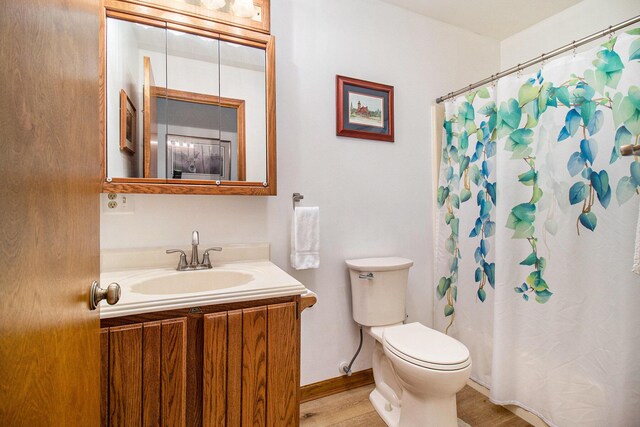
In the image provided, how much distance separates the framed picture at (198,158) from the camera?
1456 millimetres

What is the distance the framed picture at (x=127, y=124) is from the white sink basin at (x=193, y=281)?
1.93 ft

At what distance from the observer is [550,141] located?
1.49 metres

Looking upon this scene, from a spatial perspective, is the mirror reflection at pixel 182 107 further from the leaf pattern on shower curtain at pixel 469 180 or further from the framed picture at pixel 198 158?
the leaf pattern on shower curtain at pixel 469 180

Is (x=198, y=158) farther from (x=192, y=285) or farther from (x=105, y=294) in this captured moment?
(x=105, y=294)

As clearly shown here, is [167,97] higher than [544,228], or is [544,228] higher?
[167,97]

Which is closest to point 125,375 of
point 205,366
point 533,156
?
point 205,366

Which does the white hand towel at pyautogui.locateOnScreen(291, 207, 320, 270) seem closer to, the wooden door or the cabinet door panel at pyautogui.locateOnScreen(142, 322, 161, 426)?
the cabinet door panel at pyautogui.locateOnScreen(142, 322, 161, 426)

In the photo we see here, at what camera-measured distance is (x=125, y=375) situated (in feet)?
3.24

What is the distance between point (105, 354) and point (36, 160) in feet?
2.54

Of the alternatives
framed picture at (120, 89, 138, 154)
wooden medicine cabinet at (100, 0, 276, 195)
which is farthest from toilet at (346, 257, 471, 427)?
framed picture at (120, 89, 138, 154)

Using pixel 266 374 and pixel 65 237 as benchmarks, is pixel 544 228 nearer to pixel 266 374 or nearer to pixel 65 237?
pixel 266 374

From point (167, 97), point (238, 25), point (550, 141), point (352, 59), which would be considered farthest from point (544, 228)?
point (167, 97)

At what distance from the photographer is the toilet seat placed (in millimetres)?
1298

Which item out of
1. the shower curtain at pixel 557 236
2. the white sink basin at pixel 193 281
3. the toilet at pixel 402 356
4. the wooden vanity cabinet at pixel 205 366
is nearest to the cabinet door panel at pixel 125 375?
the wooden vanity cabinet at pixel 205 366
